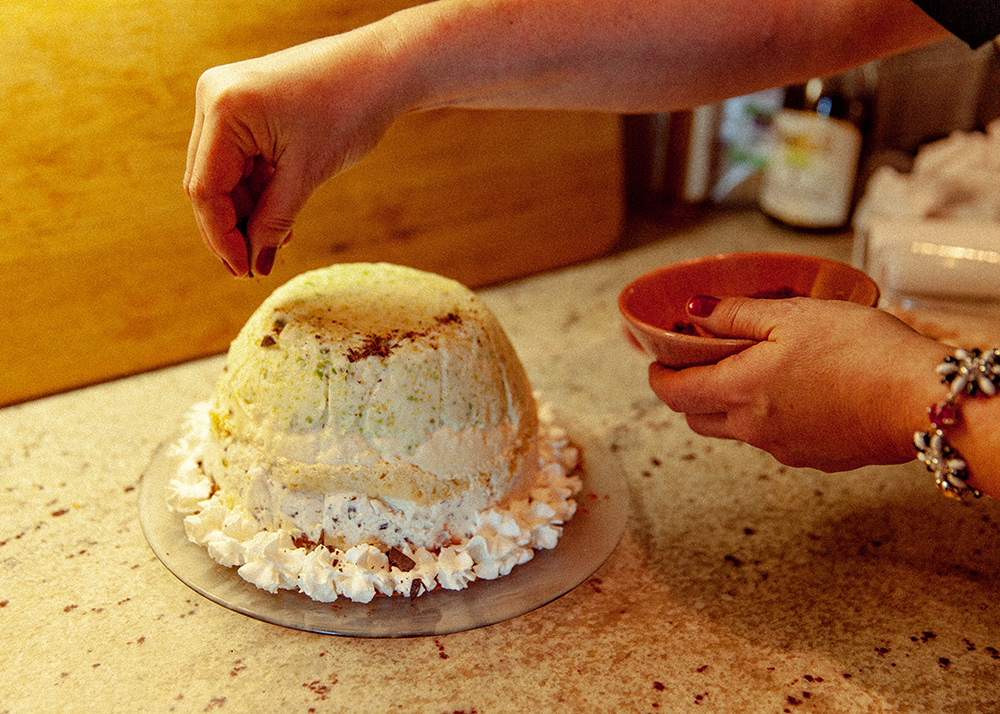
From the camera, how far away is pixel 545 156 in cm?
140

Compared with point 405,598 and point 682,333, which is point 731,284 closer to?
point 682,333

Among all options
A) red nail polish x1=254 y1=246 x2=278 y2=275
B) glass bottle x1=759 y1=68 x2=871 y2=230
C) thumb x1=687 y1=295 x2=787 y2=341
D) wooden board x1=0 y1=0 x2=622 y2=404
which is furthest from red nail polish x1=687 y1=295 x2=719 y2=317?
glass bottle x1=759 y1=68 x2=871 y2=230

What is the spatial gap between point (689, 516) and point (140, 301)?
0.78 m

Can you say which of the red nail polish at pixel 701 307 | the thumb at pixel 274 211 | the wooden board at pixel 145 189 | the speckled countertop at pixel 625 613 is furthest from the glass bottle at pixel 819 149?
the thumb at pixel 274 211

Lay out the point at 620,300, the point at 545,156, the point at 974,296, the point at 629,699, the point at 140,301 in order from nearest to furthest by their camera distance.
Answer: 1. the point at 629,699
2. the point at 620,300
3. the point at 140,301
4. the point at 974,296
5. the point at 545,156

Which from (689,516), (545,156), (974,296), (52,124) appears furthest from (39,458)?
(974,296)

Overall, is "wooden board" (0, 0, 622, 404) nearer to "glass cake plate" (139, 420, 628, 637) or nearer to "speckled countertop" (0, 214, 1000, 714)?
"speckled countertop" (0, 214, 1000, 714)

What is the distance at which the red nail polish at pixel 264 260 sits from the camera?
805mm

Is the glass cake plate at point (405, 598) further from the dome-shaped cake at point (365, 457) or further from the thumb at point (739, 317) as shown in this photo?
the thumb at point (739, 317)

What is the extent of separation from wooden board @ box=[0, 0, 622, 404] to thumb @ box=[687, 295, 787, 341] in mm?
662

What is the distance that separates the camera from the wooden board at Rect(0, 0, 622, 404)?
0.98 metres

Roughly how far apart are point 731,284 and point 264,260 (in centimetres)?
49

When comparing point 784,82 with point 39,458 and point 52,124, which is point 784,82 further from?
point 39,458

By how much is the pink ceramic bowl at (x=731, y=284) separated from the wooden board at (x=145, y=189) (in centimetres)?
57
